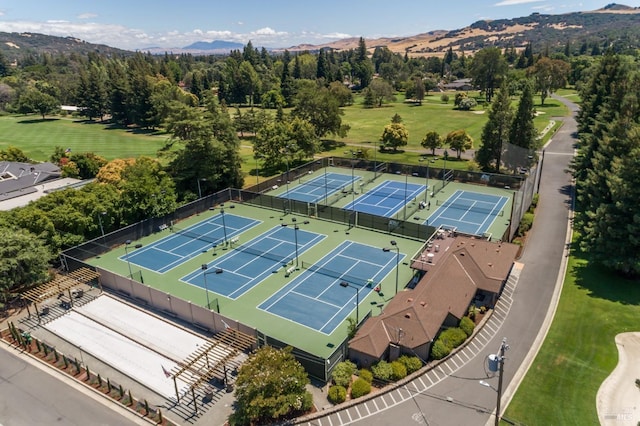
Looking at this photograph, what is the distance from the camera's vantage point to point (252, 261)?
129 ft

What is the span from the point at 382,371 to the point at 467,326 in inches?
296

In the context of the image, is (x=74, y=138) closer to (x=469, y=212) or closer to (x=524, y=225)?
(x=469, y=212)

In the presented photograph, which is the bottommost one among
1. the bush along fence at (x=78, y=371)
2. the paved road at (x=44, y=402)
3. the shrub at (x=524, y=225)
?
the paved road at (x=44, y=402)

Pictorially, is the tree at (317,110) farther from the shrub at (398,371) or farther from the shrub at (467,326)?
the shrub at (398,371)

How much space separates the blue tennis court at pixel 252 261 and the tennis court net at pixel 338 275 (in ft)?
7.23

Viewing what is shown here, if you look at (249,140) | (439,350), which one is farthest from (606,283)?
(249,140)

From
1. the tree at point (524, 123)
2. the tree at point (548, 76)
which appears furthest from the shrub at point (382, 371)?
the tree at point (548, 76)

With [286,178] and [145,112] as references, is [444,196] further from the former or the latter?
[145,112]

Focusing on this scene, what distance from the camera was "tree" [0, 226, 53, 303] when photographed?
3159cm

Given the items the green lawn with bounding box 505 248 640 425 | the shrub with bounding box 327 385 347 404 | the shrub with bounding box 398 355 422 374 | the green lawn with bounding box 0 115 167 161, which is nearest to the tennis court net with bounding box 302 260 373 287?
the shrub with bounding box 398 355 422 374

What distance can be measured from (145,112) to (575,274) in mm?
98770

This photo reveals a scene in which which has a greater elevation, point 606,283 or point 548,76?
point 548,76

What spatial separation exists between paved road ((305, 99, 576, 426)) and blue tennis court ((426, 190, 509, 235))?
616cm

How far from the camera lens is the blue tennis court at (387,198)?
168 ft
